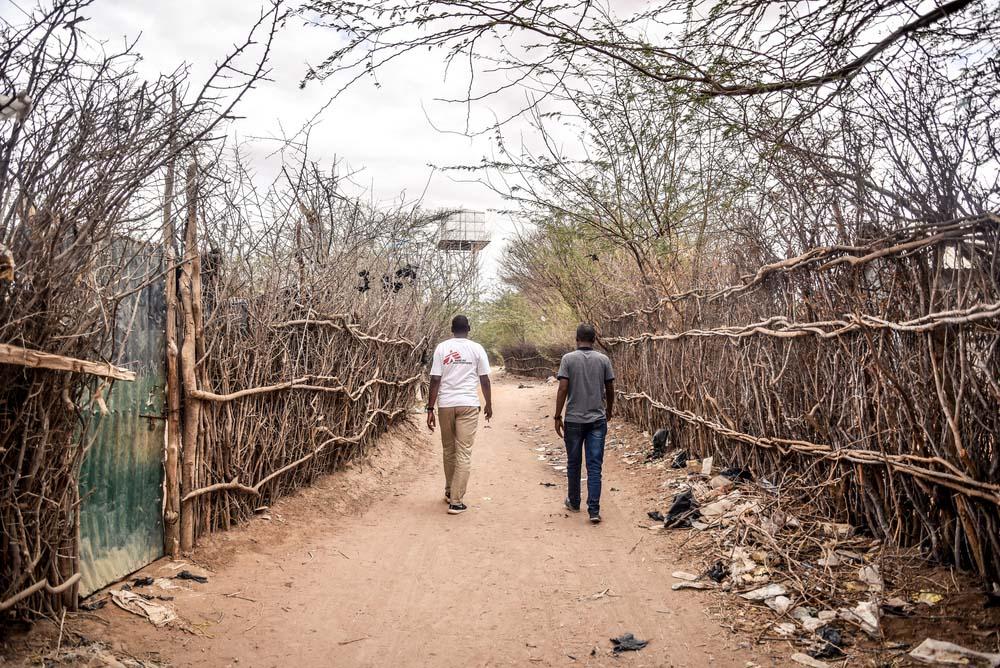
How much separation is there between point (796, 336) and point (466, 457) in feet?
10.0

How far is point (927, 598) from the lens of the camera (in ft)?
11.8

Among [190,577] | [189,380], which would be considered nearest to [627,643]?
[190,577]

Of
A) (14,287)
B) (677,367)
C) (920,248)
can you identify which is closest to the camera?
(14,287)

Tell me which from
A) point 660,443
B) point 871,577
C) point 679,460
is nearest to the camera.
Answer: point 871,577

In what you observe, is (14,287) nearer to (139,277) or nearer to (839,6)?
(139,277)

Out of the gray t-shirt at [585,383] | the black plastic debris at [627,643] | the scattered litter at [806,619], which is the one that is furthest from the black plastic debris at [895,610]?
the gray t-shirt at [585,383]

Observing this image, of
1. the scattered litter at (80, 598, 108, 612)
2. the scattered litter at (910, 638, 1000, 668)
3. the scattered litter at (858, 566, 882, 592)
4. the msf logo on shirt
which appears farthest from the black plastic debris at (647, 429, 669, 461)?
the scattered litter at (80, 598, 108, 612)

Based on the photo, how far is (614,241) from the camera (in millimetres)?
10312

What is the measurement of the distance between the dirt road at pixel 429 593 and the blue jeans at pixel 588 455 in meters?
0.21

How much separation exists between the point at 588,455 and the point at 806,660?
10.2 feet

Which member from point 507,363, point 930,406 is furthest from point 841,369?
point 507,363

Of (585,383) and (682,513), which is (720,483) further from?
(585,383)

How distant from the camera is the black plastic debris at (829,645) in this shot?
335cm

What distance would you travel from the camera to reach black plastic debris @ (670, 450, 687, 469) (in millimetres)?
7871
